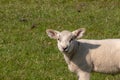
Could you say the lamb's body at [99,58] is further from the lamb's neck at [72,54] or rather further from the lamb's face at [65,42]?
the lamb's face at [65,42]

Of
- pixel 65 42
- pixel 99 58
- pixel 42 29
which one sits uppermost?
pixel 65 42

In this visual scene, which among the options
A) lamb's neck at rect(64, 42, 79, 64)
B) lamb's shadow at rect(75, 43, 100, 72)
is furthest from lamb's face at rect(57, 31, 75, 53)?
lamb's shadow at rect(75, 43, 100, 72)

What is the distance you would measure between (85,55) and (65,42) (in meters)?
0.86

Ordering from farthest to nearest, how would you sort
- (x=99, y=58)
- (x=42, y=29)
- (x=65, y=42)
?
1. (x=42, y=29)
2. (x=99, y=58)
3. (x=65, y=42)

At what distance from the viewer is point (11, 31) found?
1788 centimetres

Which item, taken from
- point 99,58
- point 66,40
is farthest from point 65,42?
point 99,58

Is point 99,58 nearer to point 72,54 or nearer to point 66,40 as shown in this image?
point 72,54

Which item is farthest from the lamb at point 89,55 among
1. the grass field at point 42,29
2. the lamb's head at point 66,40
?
the grass field at point 42,29

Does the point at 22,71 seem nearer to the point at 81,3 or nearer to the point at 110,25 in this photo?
the point at 110,25

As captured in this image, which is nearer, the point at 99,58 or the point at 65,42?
the point at 65,42

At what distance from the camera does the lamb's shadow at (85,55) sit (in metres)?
11.2

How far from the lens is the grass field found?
1303 centimetres

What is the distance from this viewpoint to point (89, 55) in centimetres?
1134

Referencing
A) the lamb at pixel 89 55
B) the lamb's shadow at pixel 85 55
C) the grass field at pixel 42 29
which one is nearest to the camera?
the lamb at pixel 89 55
